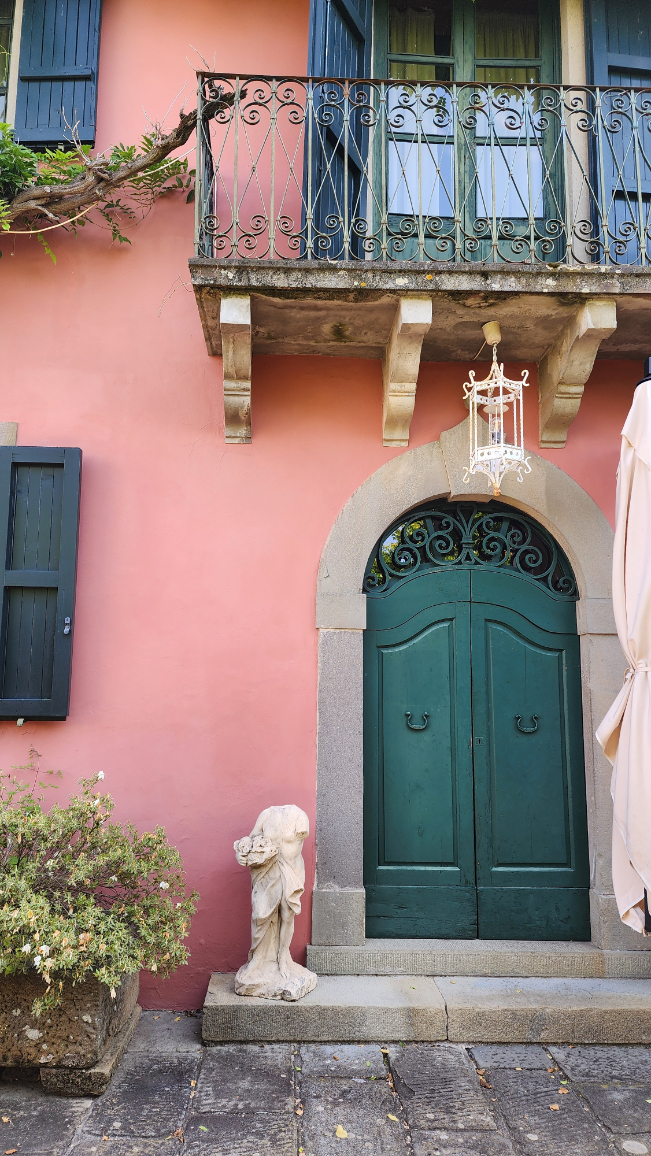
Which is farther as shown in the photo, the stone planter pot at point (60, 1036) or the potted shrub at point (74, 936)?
the stone planter pot at point (60, 1036)

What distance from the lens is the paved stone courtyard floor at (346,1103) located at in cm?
312

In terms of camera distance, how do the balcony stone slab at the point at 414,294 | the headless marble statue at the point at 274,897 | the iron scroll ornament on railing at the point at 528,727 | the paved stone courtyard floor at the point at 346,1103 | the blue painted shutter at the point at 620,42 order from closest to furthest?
the paved stone courtyard floor at the point at 346,1103 < the headless marble statue at the point at 274,897 < the balcony stone slab at the point at 414,294 < the iron scroll ornament on railing at the point at 528,727 < the blue painted shutter at the point at 620,42

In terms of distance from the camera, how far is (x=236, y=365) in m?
4.49

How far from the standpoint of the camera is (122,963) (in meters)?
3.34

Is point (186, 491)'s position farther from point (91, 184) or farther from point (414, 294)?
point (91, 184)

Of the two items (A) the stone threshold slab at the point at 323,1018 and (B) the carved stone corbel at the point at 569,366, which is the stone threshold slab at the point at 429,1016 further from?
(B) the carved stone corbel at the point at 569,366

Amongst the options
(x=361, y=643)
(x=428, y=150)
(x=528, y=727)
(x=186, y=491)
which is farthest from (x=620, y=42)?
(x=528, y=727)

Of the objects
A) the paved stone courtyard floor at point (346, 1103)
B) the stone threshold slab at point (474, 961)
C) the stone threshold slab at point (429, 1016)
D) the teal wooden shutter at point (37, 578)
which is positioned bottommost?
the paved stone courtyard floor at point (346, 1103)

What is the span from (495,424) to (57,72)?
352cm

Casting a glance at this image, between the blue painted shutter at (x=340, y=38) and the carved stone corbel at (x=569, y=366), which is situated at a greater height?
the blue painted shutter at (x=340, y=38)

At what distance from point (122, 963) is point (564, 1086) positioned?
6.70 feet

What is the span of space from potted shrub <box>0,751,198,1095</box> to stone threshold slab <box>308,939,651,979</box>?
3.31ft

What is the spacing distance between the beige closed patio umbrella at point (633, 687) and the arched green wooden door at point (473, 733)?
0.88 metres

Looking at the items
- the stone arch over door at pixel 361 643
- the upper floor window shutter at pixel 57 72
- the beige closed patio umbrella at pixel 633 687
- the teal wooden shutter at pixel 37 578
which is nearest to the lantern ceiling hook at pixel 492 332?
the stone arch over door at pixel 361 643
